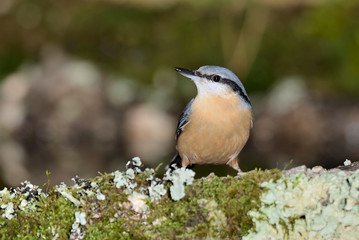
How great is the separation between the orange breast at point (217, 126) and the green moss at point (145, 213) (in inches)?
121

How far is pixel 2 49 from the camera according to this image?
15.2 metres

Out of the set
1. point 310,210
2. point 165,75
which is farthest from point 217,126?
point 165,75

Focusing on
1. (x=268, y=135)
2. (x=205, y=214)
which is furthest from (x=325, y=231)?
(x=268, y=135)

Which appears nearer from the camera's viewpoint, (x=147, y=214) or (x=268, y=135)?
(x=147, y=214)

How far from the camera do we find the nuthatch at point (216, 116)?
6.20 meters

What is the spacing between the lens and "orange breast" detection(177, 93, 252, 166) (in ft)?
20.3

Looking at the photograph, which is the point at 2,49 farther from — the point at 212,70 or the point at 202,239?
the point at 202,239

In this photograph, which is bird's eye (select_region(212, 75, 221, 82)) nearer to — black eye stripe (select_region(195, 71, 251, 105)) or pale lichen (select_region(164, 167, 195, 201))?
black eye stripe (select_region(195, 71, 251, 105))

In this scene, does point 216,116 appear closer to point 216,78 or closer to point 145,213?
point 216,78

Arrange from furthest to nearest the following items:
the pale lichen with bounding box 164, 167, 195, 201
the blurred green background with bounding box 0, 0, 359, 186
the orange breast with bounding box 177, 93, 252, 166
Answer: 1. the blurred green background with bounding box 0, 0, 359, 186
2. the orange breast with bounding box 177, 93, 252, 166
3. the pale lichen with bounding box 164, 167, 195, 201

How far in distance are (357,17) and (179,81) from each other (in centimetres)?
434

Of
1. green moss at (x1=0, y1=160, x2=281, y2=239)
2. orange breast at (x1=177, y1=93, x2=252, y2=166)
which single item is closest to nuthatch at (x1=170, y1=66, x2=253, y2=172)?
orange breast at (x1=177, y1=93, x2=252, y2=166)

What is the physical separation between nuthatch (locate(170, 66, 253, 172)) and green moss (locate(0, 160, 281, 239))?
3.08 m

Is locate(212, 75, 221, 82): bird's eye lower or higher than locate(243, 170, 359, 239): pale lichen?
higher
